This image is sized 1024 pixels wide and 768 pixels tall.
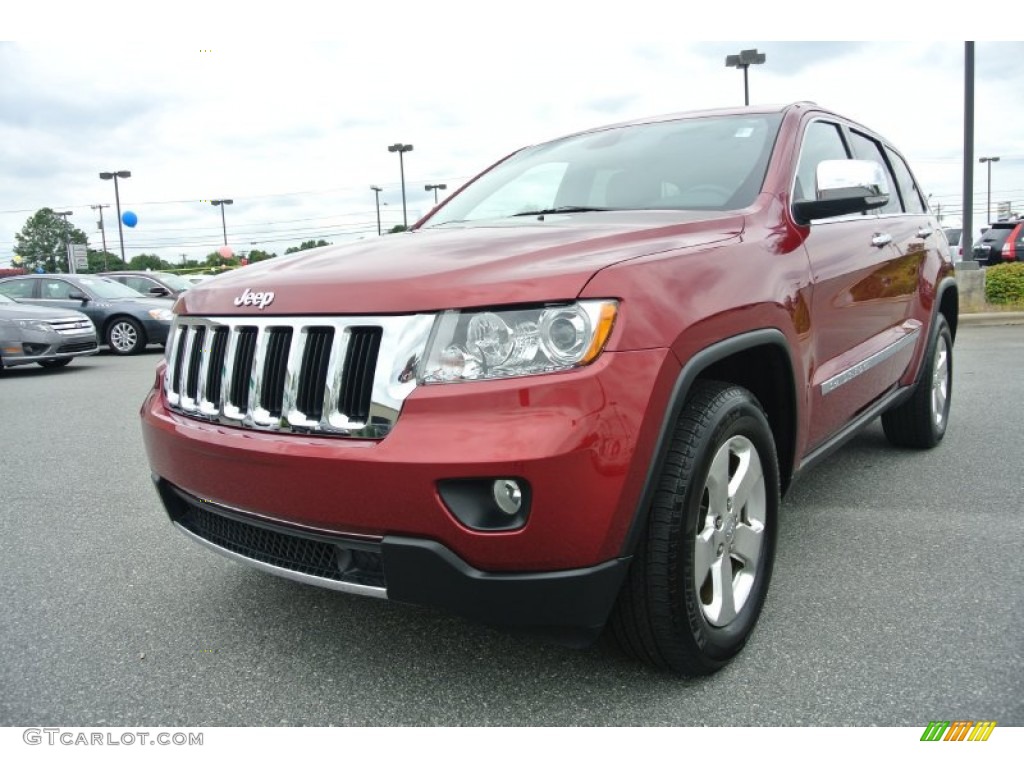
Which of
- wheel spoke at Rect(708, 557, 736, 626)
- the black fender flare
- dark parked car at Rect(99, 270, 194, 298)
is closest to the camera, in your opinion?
the black fender flare

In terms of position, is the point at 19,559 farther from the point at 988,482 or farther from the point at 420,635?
the point at 988,482

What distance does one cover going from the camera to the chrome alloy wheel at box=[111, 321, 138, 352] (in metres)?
13.4

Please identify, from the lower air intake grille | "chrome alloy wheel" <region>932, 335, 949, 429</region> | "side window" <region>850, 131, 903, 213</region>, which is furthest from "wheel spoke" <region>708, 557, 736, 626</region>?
"chrome alloy wheel" <region>932, 335, 949, 429</region>

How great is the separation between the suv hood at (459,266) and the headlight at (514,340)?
37 millimetres

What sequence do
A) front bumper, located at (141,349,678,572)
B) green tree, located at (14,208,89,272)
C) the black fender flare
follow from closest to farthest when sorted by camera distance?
front bumper, located at (141,349,678,572)
the black fender flare
green tree, located at (14,208,89,272)

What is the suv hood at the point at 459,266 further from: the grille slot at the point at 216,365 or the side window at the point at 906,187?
the side window at the point at 906,187

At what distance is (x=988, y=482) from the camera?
4.04 m

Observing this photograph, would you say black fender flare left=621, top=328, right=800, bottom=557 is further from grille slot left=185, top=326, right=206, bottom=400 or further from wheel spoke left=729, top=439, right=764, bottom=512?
grille slot left=185, top=326, right=206, bottom=400

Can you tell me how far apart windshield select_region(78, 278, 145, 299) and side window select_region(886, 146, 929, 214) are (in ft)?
40.6

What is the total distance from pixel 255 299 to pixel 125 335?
40.9ft

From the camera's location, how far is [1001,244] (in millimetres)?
18703

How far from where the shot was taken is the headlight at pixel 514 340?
1.90 meters

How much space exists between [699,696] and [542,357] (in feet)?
3.42

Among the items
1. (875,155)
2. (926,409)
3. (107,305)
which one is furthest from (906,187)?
(107,305)
